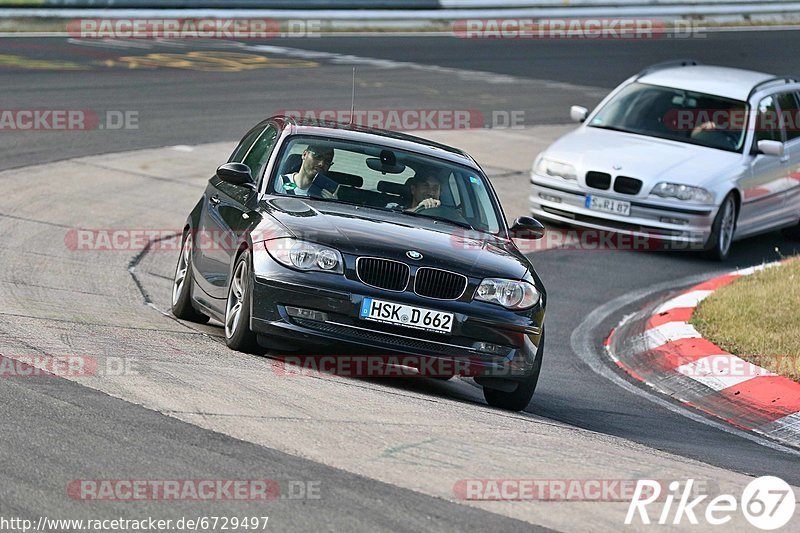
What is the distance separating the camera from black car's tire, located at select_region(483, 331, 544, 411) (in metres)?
8.48

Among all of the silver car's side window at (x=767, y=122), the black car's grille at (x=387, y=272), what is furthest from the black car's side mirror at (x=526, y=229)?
the silver car's side window at (x=767, y=122)

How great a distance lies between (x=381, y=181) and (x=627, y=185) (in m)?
6.53

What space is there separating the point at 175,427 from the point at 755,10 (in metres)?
34.0

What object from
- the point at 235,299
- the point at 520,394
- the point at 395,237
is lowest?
the point at 520,394

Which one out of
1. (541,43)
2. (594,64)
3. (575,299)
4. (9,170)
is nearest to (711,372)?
(575,299)

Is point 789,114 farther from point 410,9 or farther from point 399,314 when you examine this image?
point 410,9

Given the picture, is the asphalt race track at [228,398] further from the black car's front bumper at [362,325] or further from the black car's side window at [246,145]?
the black car's side window at [246,145]

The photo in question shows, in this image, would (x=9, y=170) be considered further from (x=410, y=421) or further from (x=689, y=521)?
(x=689, y=521)

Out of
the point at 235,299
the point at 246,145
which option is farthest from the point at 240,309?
the point at 246,145

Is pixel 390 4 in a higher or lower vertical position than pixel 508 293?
lower

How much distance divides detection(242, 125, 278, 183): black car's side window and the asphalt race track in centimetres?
112

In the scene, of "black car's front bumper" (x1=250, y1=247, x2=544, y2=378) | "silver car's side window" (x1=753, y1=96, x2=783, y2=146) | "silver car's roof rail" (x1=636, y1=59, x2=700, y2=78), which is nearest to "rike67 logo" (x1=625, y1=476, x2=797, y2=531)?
"black car's front bumper" (x1=250, y1=247, x2=544, y2=378)

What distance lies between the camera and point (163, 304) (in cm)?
1105

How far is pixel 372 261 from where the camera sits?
26.8ft
